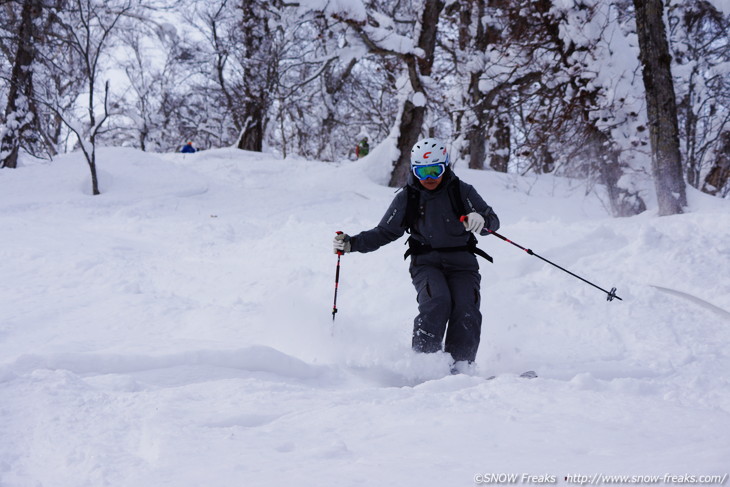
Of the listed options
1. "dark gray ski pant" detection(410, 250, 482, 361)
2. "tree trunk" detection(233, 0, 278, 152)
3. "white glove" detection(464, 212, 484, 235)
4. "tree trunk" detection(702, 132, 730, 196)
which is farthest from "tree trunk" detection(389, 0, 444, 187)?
"white glove" detection(464, 212, 484, 235)

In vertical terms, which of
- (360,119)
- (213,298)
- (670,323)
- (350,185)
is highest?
(360,119)

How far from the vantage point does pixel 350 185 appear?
1268 cm

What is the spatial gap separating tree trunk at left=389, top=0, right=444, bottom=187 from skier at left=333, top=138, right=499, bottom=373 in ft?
26.4

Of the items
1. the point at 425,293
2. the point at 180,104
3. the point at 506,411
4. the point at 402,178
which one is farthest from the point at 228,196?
the point at 180,104

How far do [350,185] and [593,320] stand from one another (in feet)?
27.9

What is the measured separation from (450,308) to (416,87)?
893cm

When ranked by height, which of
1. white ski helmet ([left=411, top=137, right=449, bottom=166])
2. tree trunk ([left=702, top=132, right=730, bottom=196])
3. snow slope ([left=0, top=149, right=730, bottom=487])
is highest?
tree trunk ([left=702, top=132, right=730, bottom=196])

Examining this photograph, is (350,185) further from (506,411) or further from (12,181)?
(506,411)

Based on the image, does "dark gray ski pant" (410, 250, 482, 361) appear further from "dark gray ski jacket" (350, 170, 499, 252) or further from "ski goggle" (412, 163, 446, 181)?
"ski goggle" (412, 163, 446, 181)

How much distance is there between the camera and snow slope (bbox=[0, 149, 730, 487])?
2104mm

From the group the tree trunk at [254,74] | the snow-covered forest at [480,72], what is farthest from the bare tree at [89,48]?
the tree trunk at [254,74]

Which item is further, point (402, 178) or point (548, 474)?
point (402, 178)

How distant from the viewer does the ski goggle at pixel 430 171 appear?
4.11m

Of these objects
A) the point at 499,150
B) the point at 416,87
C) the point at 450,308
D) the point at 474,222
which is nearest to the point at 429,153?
the point at 474,222
